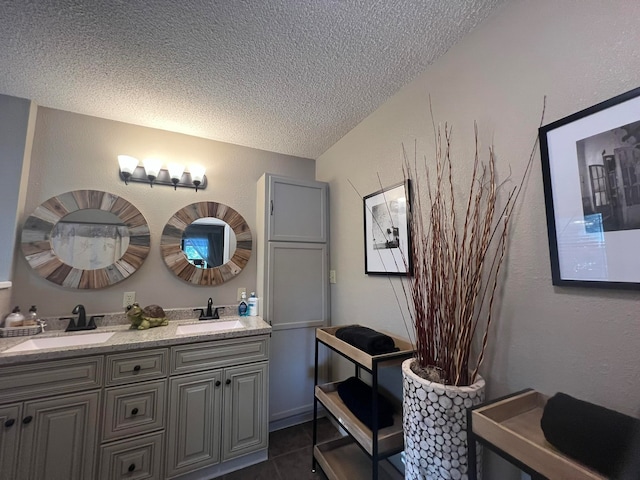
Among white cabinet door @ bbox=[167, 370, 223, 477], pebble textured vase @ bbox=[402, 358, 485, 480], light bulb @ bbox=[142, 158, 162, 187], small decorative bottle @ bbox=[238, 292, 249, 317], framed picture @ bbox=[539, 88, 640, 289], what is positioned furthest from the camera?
small decorative bottle @ bbox=[238, 292, 249, 317]

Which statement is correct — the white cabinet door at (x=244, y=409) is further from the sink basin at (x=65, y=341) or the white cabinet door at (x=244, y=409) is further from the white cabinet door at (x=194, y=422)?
the sink basin at (x=65, y=341)

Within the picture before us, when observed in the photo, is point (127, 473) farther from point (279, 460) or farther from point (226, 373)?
point (279, 460)

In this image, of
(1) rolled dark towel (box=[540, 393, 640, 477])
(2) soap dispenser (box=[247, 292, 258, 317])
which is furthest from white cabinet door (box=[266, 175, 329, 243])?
(1) rolled dark towel (box=[540, 393, 640, 477])

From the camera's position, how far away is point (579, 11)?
0.93 m

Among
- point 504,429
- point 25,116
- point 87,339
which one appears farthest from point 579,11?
point 25,116

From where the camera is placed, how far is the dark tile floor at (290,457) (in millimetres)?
1685

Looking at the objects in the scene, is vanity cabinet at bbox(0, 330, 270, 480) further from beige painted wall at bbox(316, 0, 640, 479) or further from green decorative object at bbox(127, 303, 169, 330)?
beige painted wall at bbox(316, 0, 640, 479)

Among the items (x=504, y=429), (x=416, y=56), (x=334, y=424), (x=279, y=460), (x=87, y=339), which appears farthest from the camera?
(x=334, y=424)

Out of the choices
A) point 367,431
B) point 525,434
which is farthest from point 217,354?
point 525,434

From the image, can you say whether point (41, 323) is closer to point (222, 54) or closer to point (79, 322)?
point (79, 322)

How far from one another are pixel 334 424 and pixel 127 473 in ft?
4.72

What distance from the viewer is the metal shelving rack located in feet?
4.07

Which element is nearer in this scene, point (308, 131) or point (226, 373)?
point (226, 373)

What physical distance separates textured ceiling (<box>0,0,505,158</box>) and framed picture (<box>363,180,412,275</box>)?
0.70 metres
